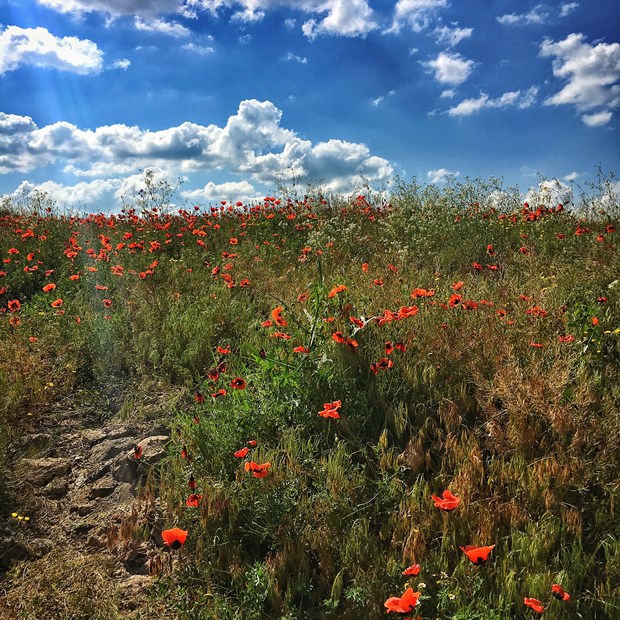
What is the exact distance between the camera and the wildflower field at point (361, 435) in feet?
7.92

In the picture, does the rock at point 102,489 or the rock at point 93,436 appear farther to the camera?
the rock at point 93,436

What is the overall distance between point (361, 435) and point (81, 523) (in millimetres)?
1670

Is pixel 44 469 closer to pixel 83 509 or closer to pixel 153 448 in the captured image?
pixel 83 509

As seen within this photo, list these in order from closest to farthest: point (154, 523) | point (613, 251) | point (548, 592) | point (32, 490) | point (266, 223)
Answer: point (548, 592)
point (154, 523)
point (32, 490)
point (613, 251)
point (266, 223)

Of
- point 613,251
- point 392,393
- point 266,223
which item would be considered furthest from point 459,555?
point 266,223

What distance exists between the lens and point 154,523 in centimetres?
299

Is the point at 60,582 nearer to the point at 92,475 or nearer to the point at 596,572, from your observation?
the point at 92,475

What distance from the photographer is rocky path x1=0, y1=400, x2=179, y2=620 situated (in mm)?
2598

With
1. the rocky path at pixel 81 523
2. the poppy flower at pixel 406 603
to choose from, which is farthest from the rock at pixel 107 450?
the poppy flower at pixel 406 603

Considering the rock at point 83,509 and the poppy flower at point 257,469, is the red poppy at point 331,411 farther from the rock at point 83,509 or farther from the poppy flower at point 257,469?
the rock at point 83,509

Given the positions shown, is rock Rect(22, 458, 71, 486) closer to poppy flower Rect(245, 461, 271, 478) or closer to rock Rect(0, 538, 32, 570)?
rock Rect(0, 538, 32, 570)

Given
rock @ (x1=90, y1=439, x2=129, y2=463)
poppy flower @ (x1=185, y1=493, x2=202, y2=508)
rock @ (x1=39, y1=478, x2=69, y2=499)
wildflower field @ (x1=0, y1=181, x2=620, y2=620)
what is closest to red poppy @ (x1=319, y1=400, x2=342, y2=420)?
wildflower field @ (x1=0, y1=181, x2=620, y2=620)

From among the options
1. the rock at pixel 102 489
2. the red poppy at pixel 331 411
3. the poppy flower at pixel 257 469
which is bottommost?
the rock at pixel 102 489

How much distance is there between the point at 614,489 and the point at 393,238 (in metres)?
5.27
